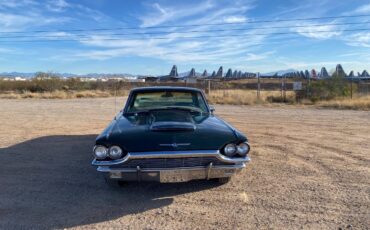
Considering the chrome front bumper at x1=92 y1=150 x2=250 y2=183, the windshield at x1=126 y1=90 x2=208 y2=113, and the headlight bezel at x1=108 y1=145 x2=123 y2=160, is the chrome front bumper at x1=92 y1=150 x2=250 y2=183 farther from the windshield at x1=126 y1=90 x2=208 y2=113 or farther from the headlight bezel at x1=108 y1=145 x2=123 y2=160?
the windshield at x1=126 y1=90 x2=208 y2=113

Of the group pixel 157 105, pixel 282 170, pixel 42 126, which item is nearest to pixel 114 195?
pixel 157 105

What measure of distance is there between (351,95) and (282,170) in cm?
2245

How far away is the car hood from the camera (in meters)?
4.70

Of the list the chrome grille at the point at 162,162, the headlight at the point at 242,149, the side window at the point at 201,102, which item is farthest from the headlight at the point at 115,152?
the side window at the point at 201,102

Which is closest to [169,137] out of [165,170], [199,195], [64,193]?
[165,170]

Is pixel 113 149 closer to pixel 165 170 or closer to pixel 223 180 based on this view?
pixel 165 170

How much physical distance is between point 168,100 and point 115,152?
243 cm

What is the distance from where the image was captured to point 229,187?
17.9 ft

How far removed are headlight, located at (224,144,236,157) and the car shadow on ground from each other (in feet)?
2.66

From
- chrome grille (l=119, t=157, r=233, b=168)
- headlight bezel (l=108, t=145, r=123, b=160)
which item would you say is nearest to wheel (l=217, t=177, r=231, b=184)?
chrome grille (l=119, t=157, r=233, b=168)

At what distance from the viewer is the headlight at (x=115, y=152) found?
4727mm

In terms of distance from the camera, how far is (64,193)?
5266 millimetres

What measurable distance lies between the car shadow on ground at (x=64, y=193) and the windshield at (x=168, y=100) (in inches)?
56.7

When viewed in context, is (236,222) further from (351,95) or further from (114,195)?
(351,95)
